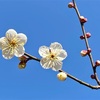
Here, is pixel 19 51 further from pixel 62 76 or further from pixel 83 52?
pixel 83 52

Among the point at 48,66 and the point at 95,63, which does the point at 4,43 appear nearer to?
the point at 48,66

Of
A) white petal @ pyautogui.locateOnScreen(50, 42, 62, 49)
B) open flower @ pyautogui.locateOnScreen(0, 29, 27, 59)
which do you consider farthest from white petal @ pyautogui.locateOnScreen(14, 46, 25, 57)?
white petal @ pyautogui.locateOnScreen(50, 42, 62, 49)

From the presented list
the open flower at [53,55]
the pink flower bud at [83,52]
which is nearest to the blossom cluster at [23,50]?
the open flower at [53,55]

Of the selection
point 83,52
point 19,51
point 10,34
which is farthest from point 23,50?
point 83,52

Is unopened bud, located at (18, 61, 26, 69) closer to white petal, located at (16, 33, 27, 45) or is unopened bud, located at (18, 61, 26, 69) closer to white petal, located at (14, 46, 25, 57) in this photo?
white petal, located at (14, 46, 25, 57)

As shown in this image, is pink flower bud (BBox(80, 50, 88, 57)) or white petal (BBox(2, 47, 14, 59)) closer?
white petal (BBox(2, 47, 14, 59))

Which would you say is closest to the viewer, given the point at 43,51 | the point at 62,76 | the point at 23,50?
the point at 62,76

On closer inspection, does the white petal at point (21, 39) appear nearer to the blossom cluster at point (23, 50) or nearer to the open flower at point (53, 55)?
the blossom cluster at point (23, 50)
